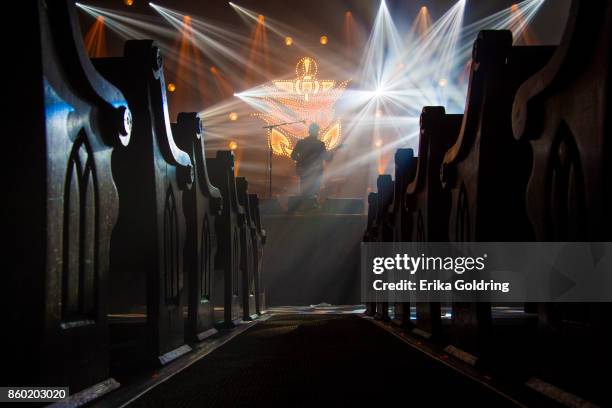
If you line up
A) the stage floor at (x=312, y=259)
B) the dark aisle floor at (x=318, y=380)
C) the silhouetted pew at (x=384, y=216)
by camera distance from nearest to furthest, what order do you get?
the dark aisle floor at (x=318, y=380) → the silhouetted pew at (x=384, y=216) → the stage floor at (x=312, y=259)

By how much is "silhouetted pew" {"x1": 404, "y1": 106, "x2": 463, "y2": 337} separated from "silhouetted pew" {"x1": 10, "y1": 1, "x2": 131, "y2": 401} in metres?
1.57

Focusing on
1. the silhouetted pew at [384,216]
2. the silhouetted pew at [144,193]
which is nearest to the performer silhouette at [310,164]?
the silhouetted pew at [384,216]

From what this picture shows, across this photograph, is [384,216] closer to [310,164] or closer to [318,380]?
[318,380]

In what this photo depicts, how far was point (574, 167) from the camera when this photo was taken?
1.28 meters

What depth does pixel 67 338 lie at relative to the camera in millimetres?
1319

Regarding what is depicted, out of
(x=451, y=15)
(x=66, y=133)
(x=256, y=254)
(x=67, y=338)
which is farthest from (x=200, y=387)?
(x=451, y=15)

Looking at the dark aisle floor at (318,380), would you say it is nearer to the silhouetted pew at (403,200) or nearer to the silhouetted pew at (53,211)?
the silhouetted pew at (53,211)

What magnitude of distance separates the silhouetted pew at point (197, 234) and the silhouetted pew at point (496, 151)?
123 centimetres

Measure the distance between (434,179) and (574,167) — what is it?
56.9 inches

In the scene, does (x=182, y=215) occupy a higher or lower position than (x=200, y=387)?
higher

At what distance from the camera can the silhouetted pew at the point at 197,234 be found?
273 centimetres

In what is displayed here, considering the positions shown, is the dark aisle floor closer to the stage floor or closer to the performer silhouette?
the stage floor

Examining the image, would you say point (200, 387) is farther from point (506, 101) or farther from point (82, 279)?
point (506, 101)

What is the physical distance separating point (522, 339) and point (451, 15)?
1088 cm
